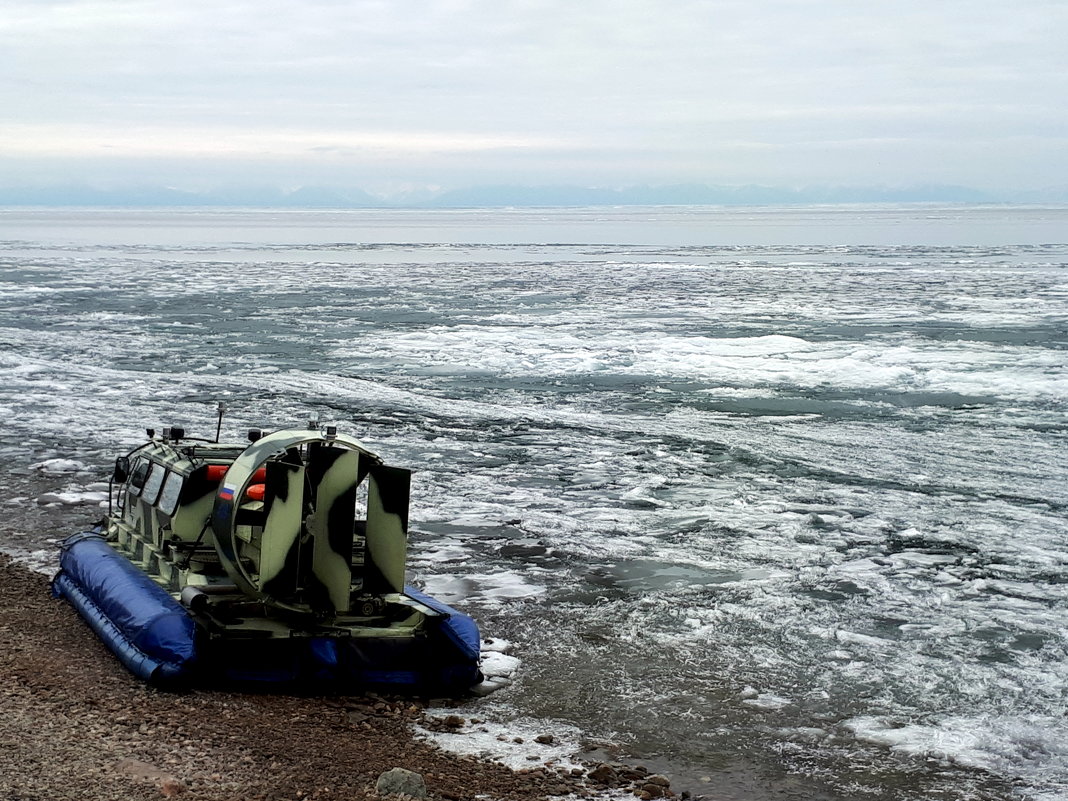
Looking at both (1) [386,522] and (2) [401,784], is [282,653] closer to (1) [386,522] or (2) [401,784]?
(1) [386,522]

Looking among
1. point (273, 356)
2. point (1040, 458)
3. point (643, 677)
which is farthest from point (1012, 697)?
point (273, 356)

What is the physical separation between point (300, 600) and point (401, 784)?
67.3 inches

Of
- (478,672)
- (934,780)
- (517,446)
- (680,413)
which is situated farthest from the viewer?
(680,413)

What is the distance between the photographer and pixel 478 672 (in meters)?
7.29

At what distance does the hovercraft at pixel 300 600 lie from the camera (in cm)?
683

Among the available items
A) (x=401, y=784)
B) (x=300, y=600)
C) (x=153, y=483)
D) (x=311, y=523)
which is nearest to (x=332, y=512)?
(x=311, y=523)

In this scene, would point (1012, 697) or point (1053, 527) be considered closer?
point (1012, 697)

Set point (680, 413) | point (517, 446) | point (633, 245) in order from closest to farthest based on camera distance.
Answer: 1. point (517, 446)
2. point (680, 413)
3. point (633, 245)

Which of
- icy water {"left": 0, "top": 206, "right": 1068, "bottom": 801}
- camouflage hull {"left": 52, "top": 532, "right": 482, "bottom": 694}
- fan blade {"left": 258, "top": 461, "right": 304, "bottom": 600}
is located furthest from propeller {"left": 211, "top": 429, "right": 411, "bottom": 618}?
icy water {"left": 0, "top": 206, "right": 1068, "bottom": 801}

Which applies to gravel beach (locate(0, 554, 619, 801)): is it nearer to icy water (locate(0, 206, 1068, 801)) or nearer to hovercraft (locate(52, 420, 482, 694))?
hovercraft (locate(52, 420, 482, 694))

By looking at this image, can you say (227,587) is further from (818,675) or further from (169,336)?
(169,336)

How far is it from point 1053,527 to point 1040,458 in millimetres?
2821

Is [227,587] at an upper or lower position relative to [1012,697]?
upper

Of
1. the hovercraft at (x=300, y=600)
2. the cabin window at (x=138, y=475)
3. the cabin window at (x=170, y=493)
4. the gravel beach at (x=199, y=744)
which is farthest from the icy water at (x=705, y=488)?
the cabin window at (x=170, y=493)
